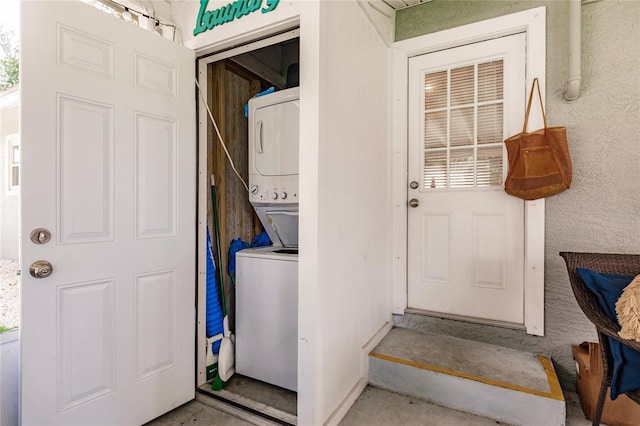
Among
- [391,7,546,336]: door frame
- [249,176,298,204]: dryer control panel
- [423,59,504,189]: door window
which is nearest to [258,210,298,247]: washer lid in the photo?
[249,176,298,204]: dryer control panel

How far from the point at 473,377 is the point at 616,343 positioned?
27.0 inches

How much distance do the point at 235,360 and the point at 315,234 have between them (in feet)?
4.02

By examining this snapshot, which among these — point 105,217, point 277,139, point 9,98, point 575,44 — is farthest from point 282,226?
point 575,44

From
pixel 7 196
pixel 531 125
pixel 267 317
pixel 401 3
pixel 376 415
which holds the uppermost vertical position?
pixel 401 3

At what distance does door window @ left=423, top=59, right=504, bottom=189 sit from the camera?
87.5 inches

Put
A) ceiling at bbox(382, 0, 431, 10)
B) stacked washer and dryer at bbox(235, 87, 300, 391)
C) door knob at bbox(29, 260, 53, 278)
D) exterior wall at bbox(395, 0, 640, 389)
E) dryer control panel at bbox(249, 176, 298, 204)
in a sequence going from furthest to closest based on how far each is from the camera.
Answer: ceiling at bbox(382, 0, 431, 10) → dryer control panel at bbox(249, 176, 298, 204) → stacked washer and dryer at bbox(235, 87, 300, 391) → exterior wall at bbox(395, 0, 640, 389) → door knob at bbox(29, 260, 53, 278)

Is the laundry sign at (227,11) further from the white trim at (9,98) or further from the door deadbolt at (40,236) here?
the door deadbolt at (40,236)

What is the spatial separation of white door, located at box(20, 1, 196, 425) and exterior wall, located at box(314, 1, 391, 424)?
819 mm

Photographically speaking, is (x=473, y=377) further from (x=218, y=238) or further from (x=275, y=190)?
(x=218, y=238)

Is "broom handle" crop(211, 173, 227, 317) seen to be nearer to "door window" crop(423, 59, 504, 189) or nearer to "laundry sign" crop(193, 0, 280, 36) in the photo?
"laundry sign" crop(193, 0, 280, 36)

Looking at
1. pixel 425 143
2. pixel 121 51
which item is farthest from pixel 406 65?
pixel 121 51

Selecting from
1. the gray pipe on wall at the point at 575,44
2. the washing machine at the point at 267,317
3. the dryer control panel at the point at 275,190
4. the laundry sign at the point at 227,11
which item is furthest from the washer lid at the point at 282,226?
the gray pipe on wall at the point at 575,44

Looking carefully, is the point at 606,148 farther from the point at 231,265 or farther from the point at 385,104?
the point at 231,265

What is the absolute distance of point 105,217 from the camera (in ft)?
4.92
